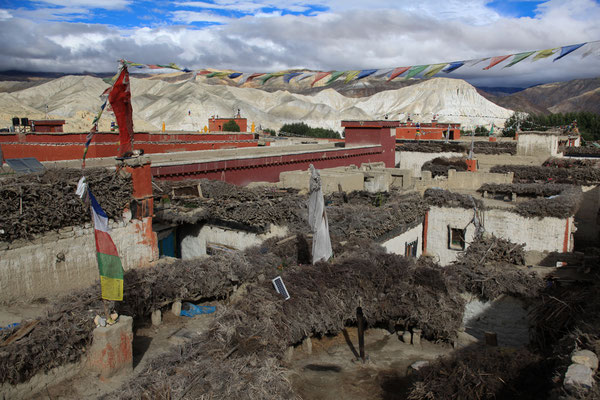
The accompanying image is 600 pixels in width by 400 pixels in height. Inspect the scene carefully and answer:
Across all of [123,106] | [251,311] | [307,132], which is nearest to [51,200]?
[123,106]

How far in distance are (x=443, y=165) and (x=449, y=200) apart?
58.1 ft

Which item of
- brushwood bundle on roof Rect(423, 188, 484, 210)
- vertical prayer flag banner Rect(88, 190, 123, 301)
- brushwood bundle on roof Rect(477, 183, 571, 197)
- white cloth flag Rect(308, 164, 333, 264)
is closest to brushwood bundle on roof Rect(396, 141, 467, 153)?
brushwood bundle on roof Rect(477, 183, 571, 197)

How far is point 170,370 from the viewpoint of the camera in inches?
246

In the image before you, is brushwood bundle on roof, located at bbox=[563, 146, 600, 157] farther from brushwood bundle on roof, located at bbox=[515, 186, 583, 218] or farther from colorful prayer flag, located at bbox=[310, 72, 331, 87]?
colorful prayer flag, located at bbox=[310, 72, 331, 87]

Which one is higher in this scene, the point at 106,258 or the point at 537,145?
the point at 537,145

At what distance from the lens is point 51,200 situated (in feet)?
32.7

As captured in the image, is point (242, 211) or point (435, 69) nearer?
point (242, 211)

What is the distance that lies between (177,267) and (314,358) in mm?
3401

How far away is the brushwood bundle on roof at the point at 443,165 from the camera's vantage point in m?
32.6

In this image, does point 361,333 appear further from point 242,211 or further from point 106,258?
point 242,211

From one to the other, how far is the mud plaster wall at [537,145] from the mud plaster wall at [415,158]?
190 inches

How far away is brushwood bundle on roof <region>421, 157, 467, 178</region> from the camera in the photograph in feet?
107

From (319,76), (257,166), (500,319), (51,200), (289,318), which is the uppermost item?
(319,76)

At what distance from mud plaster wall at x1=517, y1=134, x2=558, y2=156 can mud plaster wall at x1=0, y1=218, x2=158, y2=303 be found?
1136 inches
